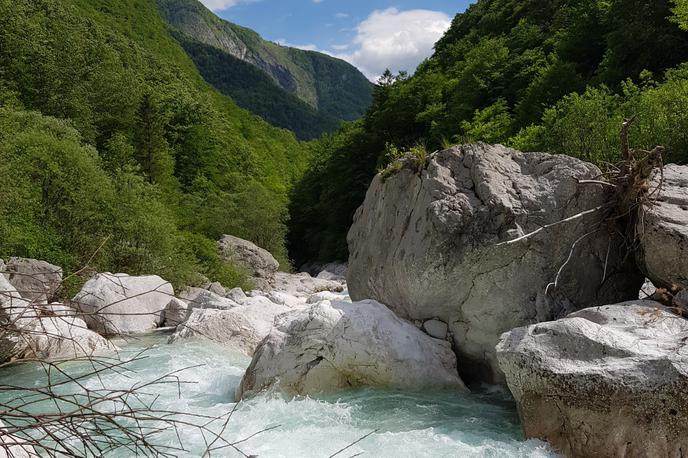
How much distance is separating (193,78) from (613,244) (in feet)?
267

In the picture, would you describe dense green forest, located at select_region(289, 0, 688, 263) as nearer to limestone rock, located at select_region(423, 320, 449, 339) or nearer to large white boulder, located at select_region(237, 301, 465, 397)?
limestone rock, located at select_region(423, 320, 449, 339)

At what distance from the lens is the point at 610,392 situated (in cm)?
641

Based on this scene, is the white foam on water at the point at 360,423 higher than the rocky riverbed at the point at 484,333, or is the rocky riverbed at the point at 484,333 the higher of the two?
the rocky riverbed at the point at 484,333

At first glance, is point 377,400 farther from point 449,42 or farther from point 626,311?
point 449,42

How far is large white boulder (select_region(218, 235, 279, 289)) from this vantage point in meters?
34.7

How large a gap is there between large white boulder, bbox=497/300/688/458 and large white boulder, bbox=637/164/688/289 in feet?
1.77

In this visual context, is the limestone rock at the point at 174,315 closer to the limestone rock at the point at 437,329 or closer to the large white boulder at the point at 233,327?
the large white boulder at the point at 233,327

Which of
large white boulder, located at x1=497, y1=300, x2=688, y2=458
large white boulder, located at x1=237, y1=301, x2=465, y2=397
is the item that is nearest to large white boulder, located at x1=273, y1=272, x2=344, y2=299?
large white boulder, located at x1=237, y1=301, x2=465, y2=397

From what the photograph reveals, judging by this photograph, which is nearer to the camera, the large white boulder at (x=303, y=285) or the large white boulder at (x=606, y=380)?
the large white boulder at (x=606, y=380)

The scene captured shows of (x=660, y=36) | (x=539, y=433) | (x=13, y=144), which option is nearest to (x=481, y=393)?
(x=539, y=433)

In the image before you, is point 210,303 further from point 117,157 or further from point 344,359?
point 117,157

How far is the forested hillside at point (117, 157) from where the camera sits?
22.0 metres

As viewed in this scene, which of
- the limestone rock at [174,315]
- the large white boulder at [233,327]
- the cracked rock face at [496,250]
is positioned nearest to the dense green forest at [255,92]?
the limestone rock at [174,315]

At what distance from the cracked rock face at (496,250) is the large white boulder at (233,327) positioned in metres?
4.22
